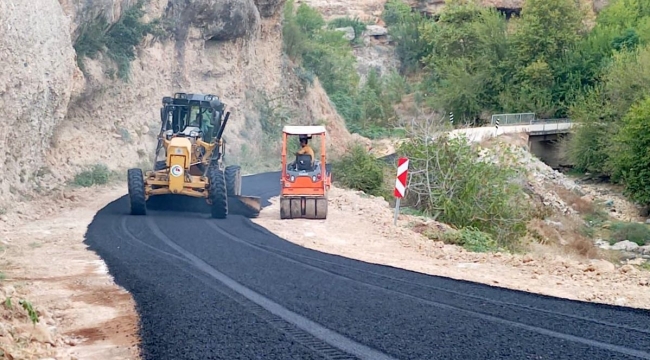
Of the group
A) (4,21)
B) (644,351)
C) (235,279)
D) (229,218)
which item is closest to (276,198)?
(229,218)

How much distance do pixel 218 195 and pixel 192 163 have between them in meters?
1.77

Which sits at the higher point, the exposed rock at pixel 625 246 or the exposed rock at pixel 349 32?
the exposed rock at pixel 349 32

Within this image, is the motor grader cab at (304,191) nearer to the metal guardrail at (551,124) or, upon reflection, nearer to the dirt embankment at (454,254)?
the dirt embankment at (454,254)

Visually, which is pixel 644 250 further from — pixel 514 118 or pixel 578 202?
pixel 514 118

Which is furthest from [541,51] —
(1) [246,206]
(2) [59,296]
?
(2) [59,296]

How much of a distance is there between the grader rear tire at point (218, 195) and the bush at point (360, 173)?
991 centimetres

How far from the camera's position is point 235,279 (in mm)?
12172

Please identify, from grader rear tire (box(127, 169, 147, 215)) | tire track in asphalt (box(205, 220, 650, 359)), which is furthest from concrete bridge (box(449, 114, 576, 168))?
tire track in asphalt (box(205, 220, 650, 359))

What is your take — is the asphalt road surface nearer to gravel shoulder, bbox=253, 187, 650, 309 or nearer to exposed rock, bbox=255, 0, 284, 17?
gravel shoulder, bbox=253, 187, 650, 309

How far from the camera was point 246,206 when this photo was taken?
71.5 ft

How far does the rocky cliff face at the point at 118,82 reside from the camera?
72.1 feet

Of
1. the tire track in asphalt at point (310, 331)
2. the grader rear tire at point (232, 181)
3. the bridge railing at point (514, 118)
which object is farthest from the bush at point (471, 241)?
the bridge railing at point (514, 118)

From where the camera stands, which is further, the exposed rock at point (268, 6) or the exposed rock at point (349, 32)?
the exposed rock at point (349, 32)

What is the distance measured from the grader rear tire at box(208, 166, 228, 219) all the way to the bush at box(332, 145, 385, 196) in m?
9.91
